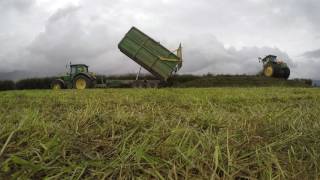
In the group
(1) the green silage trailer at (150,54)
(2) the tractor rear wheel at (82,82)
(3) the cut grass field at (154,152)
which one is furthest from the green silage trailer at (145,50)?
(3) the cut grass field at (154,152)

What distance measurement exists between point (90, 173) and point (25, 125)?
2.28ft

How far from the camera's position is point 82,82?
916 inches

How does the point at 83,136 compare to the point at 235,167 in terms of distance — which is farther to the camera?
the point at 83,136

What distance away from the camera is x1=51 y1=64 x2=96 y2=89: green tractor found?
910 inches

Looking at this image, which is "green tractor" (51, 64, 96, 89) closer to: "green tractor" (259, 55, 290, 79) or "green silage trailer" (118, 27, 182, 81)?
"green silage trailer" (118, 27, 182, 81)

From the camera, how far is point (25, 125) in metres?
2.26

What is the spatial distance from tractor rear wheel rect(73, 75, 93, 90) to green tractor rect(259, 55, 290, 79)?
15.2 meters

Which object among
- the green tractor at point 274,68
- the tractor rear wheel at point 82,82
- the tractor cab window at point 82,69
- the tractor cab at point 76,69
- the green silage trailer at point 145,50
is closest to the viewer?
the green silage trailer at point 145,50

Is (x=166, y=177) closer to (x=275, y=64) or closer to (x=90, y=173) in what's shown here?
(x=90, y=173)

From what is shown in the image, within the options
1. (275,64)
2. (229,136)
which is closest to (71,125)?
(229,136)

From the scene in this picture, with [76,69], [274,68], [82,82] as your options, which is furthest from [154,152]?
[274,68]

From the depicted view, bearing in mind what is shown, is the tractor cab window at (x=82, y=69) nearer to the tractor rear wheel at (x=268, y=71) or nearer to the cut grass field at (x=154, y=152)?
the tractor rear wheel at (x=268, y=71)

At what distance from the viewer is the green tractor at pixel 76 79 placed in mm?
23125

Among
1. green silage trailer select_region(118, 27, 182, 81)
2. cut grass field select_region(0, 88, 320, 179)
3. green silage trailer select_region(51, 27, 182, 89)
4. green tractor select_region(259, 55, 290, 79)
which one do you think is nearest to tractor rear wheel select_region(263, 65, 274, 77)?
green tractor select_region(259, 55, 290, 79)
